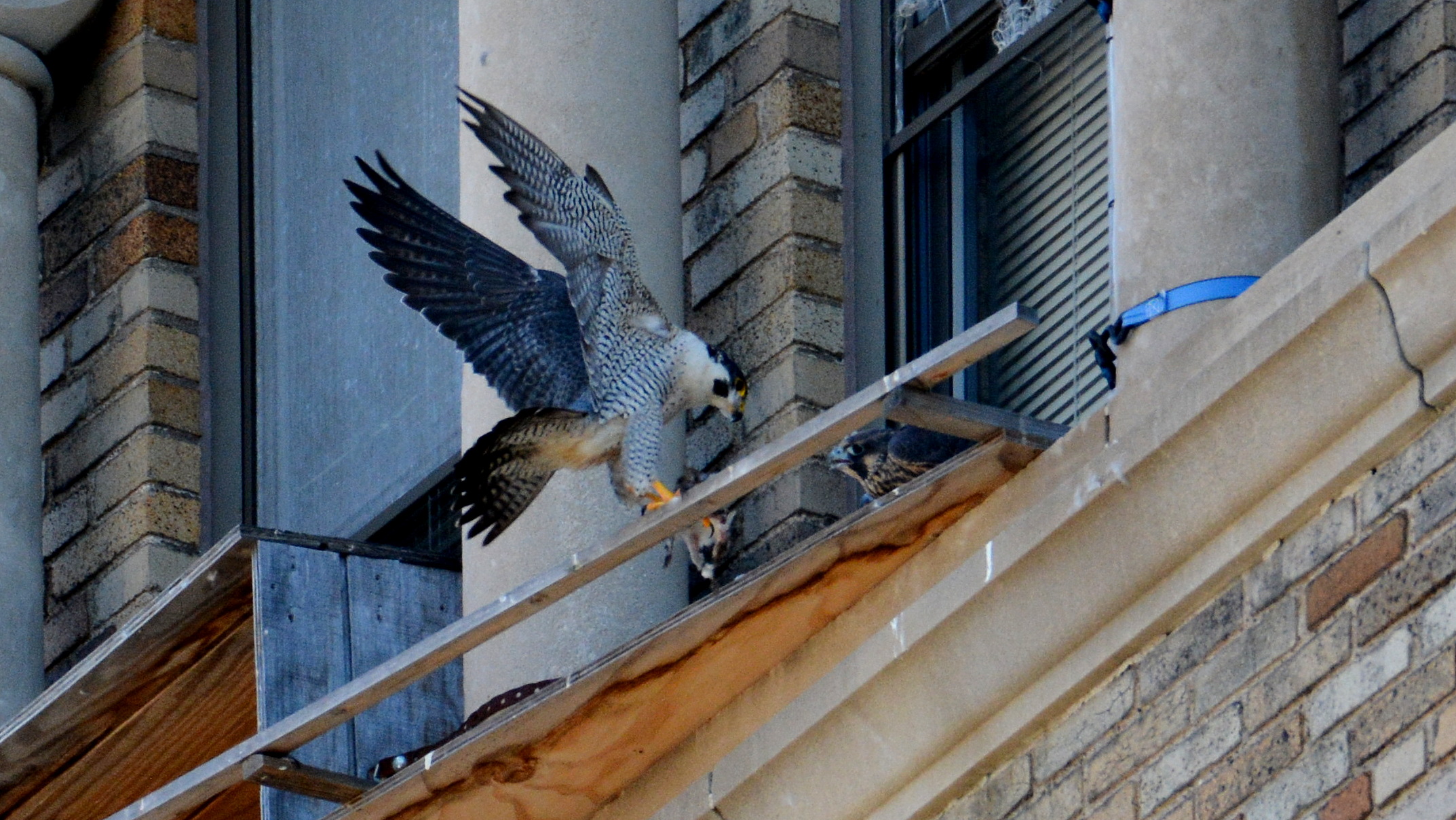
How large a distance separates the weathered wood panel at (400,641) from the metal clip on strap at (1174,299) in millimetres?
2174

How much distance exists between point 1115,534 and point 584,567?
3.45ft

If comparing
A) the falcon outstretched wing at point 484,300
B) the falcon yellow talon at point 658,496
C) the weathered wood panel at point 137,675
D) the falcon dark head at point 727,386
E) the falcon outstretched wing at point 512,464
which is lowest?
the weathered wood panel at point 137,675

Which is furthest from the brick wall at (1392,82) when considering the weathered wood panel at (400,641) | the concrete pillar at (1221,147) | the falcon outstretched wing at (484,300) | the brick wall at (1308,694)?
the weathered wood panel at (400,641)

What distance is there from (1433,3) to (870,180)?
220cm

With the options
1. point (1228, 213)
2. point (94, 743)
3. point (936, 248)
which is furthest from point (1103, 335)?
point (94, 743)

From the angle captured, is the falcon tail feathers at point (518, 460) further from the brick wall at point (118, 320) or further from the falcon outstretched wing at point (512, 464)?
the brick wall at point (118, 320)

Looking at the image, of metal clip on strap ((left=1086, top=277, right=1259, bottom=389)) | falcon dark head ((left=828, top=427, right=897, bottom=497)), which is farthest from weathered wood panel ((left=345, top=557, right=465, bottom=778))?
metal clip on strap ((left=1086, top=277, right=1259, bottom=389))

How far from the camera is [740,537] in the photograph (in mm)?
8883

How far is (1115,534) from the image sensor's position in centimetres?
641

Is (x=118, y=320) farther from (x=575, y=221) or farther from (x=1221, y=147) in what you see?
(x=1221, y=147)

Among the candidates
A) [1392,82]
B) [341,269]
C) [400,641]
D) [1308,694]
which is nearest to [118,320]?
[341,269]

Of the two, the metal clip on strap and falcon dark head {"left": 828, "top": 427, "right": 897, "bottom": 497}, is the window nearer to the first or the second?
falcon dark head {"left": 828, "top": 427, "right": 897, "bottom": 497}

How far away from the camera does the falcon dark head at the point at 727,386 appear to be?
25.5ft

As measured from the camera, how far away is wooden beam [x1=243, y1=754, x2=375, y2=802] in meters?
7.24
